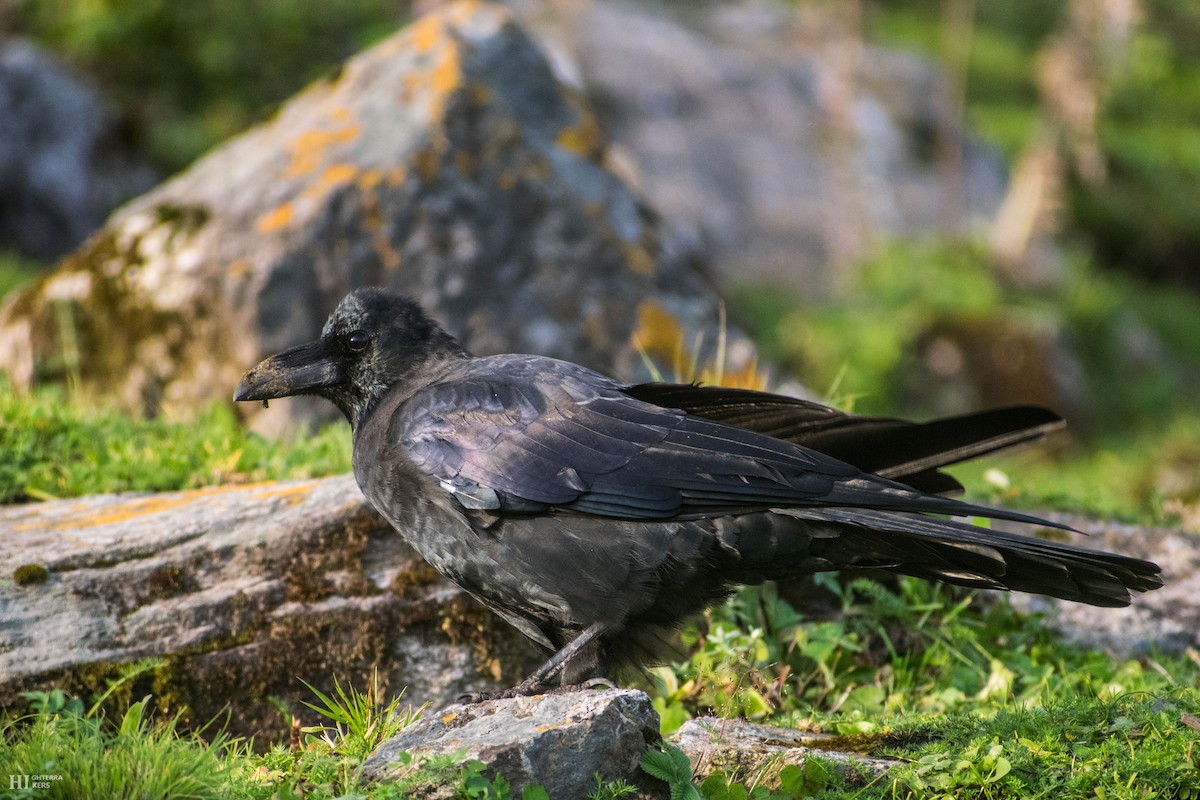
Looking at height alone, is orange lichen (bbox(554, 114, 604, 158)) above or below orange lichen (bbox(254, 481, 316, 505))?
above

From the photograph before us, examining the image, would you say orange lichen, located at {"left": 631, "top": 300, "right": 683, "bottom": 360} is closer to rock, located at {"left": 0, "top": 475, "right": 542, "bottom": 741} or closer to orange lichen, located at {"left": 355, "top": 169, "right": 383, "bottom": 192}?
orange lichen, located at {"left": 355, "top": 169, "right": 383, "bottom": 192}

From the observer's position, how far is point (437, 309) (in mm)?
6176

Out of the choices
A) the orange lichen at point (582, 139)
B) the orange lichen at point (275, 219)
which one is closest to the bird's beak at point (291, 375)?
the orange lichen at point (275, 219)

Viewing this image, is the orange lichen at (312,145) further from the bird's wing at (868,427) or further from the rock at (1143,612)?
the rock at (1143,612)

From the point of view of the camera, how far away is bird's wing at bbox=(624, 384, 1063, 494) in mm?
3752

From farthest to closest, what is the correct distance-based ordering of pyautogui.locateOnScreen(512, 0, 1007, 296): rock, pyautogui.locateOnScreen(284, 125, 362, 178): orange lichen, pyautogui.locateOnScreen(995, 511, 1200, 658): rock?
pyautogui.locateOnScreen(512, 0, 1007, 296): rock
pyautogui.locateOnScreen(284, 125, 362, 178): orange lichen
pyautogui.locateOnScreen(995, 511, 1200, 658): rock

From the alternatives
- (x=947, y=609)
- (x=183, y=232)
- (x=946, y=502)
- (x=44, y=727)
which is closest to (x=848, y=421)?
(x=946, y=502)

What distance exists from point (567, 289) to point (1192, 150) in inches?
533

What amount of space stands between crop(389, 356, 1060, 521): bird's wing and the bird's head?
39 centimetres

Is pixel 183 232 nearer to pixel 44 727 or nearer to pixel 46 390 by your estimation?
pixel 46 390

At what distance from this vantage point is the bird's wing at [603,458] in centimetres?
331

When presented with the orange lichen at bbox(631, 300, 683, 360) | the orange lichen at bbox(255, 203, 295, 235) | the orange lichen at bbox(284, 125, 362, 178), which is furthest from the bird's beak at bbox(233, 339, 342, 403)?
the orange lichen at bbox(284, 125, 362, 178)

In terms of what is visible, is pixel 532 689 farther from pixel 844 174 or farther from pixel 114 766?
pixel 844 174

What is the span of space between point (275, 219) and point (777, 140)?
372 inches
